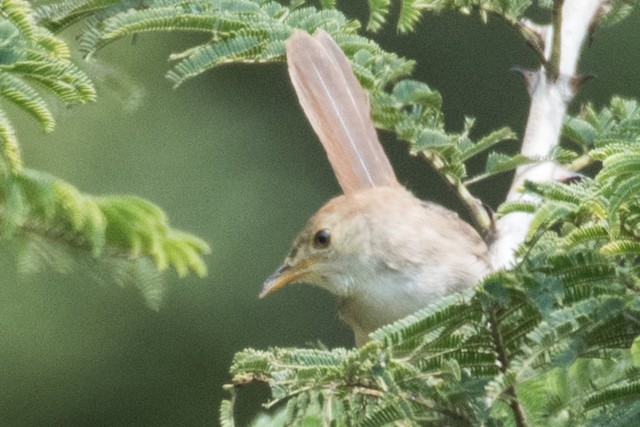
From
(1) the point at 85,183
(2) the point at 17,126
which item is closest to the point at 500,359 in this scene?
(2) the point at 17,126

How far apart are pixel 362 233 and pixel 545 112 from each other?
81 cm

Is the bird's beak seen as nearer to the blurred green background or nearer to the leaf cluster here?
the leaf cluster

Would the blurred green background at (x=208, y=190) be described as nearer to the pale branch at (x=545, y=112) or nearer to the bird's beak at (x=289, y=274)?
the bird's beak at (x=289, y=274)

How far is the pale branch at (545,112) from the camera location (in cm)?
346

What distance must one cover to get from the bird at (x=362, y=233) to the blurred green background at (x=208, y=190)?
2.93 metres

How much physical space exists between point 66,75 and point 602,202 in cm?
98

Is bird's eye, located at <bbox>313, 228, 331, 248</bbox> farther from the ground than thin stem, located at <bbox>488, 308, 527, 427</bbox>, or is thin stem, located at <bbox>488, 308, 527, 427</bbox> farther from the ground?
thin stem, located at <bbox>488, 308, 527, 427</bbox>

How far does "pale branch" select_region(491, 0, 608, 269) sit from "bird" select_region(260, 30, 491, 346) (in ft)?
0.94

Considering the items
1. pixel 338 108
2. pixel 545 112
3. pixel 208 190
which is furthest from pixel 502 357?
pixel 208 190

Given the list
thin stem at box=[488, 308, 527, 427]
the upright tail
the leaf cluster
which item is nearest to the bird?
the upright tail

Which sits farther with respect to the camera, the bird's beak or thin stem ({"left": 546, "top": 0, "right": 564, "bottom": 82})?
the bird's beak

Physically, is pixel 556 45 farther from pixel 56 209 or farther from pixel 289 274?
pixel 56 209

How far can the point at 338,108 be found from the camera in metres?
3.99

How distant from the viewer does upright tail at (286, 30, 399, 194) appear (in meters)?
3.64
